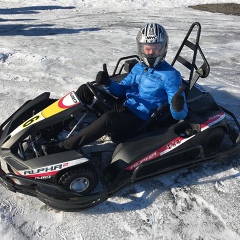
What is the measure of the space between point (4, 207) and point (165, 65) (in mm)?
2375

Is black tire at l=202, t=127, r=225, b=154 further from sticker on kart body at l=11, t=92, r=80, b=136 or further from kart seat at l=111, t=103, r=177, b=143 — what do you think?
sticker on kart body at l=11, t=92, r=80, b=136

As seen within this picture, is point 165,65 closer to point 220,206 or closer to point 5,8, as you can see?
point 220,206

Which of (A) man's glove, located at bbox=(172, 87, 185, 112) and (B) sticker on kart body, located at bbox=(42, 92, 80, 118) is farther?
(B) sticker on kart body, located at bbox=(42, 92, 80, 118)

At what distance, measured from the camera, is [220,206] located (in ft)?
11.3

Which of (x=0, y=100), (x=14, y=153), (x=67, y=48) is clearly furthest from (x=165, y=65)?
(x=67, y=48)

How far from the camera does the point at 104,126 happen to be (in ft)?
11.4

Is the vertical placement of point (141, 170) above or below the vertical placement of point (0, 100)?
above

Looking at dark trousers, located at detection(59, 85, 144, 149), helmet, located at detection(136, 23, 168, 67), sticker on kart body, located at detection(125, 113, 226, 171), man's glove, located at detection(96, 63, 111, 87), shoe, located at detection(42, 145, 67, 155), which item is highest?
helmet, located at detection(136, 23, 168, 67)

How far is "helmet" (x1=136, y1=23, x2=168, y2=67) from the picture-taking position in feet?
12.1

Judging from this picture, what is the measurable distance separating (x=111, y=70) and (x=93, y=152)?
3.16m

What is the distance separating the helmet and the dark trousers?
2.35ft

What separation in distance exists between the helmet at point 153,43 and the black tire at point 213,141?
3.53 feet

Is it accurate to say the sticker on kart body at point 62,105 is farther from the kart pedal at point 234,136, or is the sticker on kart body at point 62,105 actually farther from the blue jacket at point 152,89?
the kart pedal at point 234,136

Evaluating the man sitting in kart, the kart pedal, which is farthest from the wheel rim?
the kart pedal
